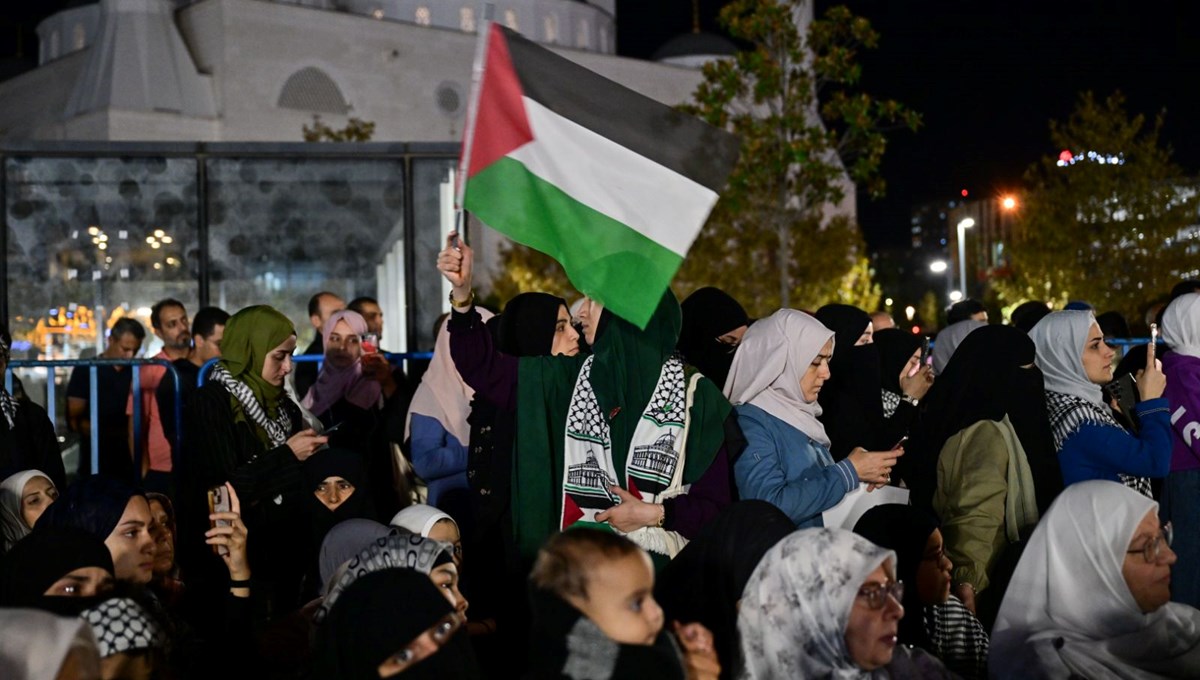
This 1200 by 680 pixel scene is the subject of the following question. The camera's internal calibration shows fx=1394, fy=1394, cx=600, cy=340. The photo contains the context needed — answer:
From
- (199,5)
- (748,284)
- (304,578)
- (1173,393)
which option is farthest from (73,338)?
(199,5)

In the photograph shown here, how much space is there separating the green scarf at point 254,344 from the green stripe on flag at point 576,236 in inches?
63.1

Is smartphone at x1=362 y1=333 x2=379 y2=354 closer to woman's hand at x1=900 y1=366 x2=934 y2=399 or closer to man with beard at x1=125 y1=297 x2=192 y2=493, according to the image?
man with beard at x1=125 y1=297 x2=192 y2=493

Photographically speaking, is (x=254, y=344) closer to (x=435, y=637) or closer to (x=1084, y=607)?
(x=435, y=637)

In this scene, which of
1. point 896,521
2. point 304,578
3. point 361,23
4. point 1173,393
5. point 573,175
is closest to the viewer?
point 573,175

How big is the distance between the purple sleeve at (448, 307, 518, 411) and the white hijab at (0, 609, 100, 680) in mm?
1782

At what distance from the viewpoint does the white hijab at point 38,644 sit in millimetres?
3133

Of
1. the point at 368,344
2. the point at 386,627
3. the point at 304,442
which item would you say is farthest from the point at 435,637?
the point at 368,344

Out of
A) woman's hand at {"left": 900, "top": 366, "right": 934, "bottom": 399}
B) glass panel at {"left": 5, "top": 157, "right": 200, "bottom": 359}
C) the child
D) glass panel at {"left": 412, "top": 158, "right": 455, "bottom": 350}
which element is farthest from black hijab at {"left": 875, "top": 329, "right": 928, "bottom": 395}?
glass panel at {"left": 5, "top": 157, "right": 200, "bottom": 359}

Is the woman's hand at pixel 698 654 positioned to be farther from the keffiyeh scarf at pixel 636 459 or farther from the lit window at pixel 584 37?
the lit window at pixel 584 37

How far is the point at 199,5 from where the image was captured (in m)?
49.8

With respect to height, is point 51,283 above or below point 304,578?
above

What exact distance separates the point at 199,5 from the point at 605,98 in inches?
1910

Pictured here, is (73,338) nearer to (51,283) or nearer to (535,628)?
(51,283)

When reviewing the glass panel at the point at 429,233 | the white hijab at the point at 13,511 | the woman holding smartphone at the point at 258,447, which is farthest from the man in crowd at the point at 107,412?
the glass panel at the point at 429,233
